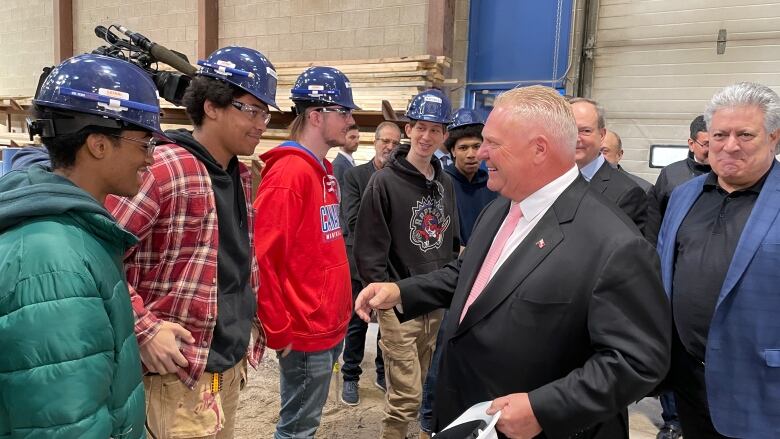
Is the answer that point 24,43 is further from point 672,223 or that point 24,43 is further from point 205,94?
point 672,223

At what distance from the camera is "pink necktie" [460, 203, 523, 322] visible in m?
1.85

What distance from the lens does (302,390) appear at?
2.71 metres

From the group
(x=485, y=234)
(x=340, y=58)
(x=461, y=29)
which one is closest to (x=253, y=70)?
(x=485, y=234)

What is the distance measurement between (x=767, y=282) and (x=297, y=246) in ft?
6.42

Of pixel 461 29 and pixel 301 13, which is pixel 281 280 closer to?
pixel 461 29

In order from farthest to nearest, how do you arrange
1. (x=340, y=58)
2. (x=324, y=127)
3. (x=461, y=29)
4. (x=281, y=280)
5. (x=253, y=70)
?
(x=340, y=58), (x=461, y=29), (x=324, y=127), (x=281, y=280), (x=253, y=70)

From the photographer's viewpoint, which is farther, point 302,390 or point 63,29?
point 63,29

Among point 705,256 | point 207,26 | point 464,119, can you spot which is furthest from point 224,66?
point 207,26

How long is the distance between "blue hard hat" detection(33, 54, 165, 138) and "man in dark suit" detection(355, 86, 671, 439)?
107cm

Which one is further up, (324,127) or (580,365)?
(324,127)

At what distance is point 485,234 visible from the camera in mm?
2033

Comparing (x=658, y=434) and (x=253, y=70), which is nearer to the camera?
(x=253, y=70)

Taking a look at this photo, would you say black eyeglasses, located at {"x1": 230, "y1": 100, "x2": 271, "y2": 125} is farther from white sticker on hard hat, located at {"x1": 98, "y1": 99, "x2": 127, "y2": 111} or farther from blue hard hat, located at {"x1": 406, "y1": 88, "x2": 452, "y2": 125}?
blue hard hat, located at {"x1": 406, "y1": 88, "x2": 452, "y2": 125}

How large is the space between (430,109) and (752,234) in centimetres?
210
